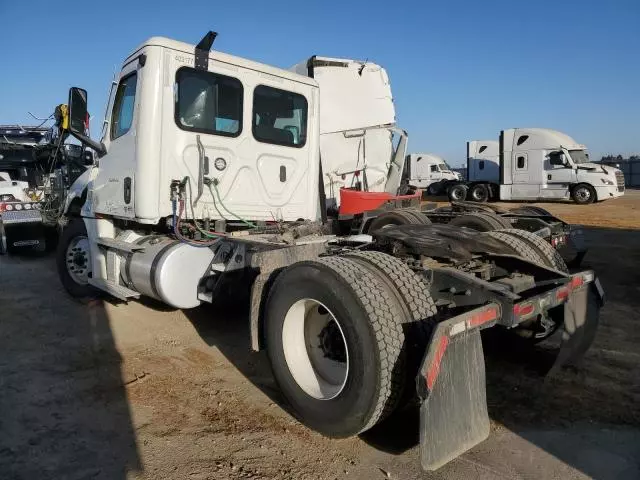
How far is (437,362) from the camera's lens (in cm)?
262

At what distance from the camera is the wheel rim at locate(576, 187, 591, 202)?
21297 millimetres

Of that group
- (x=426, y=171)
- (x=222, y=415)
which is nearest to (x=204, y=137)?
(x=222, y=415)

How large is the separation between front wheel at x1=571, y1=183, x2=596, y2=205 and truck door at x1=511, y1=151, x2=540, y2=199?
5.12 feet

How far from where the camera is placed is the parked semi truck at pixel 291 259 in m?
2.91

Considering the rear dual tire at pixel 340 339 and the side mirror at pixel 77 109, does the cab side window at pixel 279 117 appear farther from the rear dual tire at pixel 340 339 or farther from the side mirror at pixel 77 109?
the rear dual tire at pixel 340 339

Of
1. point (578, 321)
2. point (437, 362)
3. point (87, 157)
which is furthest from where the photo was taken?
point (87, 157)

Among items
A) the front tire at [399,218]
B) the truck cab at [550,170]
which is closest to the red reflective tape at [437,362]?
the front tire at [399,218]

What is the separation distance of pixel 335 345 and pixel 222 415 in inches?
39.4

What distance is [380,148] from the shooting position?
970cm

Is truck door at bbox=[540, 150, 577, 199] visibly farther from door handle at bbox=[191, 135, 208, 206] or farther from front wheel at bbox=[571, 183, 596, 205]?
door handle at bbox=[191, 135, 208, 206]

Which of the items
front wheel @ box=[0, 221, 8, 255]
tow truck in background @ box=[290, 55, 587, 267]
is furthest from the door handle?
front wheel @ box=[0, 221, 8, 255]

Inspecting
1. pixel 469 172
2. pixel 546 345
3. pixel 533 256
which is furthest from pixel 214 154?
pixel 469 172

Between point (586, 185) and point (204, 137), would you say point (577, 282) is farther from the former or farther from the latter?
point (586, 185)

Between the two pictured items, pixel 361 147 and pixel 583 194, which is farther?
pixel 583 194
